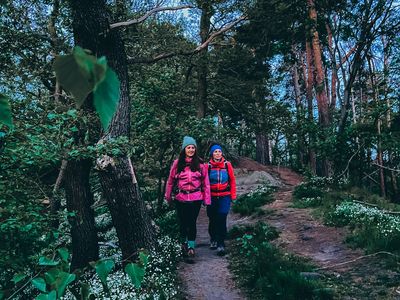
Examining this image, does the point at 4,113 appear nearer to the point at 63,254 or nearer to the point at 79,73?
the point at 79,73

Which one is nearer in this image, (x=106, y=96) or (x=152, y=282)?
(x=106, y=96)

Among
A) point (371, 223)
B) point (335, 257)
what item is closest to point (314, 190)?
point (371, 223)

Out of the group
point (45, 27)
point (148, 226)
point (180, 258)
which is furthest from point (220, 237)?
point (45, 27)

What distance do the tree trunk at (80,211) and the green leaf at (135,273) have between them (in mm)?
6765

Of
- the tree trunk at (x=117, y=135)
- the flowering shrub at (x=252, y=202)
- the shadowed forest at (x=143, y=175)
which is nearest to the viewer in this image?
the shadowed forest at (x=143, y=175)

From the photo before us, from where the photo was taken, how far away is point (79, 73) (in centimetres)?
48

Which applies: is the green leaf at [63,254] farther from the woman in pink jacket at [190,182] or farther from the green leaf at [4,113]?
the woman in pink jacket at [190,182]

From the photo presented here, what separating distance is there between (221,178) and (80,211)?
3076 millimetres

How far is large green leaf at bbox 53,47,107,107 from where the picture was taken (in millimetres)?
477

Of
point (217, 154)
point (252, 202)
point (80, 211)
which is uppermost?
point (217, 154)

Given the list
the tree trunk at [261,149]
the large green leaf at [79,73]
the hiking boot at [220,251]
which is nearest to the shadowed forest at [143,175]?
the large green leaf at [79,73]

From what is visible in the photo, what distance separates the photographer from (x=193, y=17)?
604 inches

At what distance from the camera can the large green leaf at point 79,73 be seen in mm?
477

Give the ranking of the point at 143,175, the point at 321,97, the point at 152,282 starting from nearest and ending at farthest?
1. the point at 152,282
2. the point at 143,175
3. the point at 321,97
